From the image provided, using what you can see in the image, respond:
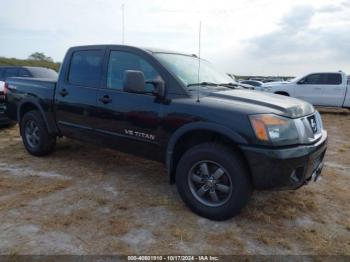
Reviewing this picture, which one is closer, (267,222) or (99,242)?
(99,242)

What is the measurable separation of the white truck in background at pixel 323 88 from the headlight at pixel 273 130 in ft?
38.7

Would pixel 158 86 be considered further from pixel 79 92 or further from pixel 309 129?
A: pixel 309 129

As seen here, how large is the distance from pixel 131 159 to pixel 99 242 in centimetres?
263

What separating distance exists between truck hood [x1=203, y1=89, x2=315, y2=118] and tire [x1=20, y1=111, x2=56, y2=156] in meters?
3.01

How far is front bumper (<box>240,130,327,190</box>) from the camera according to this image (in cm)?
309

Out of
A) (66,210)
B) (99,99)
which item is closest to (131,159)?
(99,99)

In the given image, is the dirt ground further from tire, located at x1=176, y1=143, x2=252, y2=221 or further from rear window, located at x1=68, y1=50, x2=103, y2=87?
rear window, located at x1=68, y1=50, x2=103, y2=87

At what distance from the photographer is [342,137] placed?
8.43 m

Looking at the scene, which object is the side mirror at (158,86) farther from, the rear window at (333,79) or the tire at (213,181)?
the rear window at (333,79)

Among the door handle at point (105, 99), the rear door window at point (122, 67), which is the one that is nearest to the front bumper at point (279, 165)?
the rear door window at point (122, 67)

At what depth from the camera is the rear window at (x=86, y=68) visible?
456cm

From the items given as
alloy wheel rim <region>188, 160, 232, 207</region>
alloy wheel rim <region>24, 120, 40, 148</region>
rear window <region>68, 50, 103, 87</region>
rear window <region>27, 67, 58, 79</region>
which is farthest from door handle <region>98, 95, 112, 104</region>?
rear window <region>27, 67, 58, 79</region>

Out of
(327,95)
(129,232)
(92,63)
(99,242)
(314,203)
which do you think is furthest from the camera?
(327,95)

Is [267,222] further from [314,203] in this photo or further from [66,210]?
[66,210]
